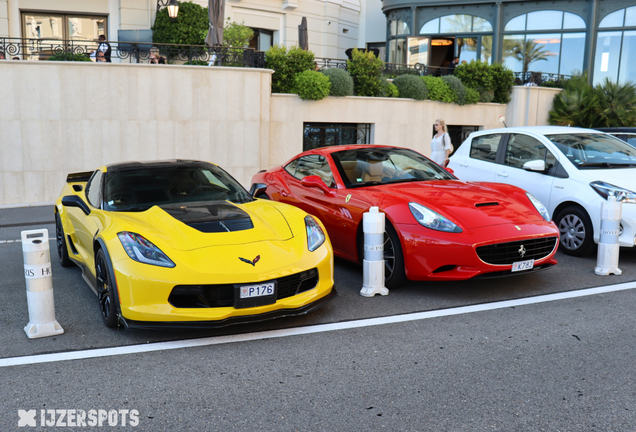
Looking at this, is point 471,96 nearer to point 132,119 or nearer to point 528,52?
point 528,52

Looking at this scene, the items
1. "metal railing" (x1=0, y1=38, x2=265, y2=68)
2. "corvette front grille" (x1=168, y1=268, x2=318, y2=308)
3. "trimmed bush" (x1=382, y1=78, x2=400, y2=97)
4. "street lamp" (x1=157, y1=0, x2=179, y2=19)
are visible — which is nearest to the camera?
"corvette front grille" (x1=168, y1=268, x2=318, y2=308)

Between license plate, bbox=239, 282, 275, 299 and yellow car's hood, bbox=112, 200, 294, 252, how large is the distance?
0.44m

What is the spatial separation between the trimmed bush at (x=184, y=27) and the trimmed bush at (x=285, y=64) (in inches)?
106

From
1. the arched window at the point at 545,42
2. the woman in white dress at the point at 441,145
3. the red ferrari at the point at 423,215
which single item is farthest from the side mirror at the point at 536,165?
the arched window at the point at 545,42

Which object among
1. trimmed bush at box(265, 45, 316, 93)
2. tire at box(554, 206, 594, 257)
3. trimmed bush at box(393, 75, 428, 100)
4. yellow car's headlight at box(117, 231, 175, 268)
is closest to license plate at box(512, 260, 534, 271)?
tire at box(554, 206, 594, 257)

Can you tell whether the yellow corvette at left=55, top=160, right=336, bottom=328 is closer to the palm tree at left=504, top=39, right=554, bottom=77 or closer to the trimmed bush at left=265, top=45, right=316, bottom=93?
the trimmed bush at left=265, top=45, right=316, bottom=93

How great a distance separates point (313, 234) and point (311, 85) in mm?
11096

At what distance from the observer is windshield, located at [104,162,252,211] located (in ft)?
18.1

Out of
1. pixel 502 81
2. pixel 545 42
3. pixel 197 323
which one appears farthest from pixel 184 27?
pixel 545 42

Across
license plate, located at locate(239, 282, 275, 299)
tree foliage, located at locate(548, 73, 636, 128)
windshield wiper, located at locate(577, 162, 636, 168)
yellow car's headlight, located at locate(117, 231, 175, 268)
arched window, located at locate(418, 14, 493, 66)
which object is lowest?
license plate, located at locate(239, 282, 275, 299)

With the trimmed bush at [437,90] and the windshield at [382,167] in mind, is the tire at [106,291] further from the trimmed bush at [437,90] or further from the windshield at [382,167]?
the trimmed bush at [437,90]

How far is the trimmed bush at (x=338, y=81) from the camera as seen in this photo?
16.1 metres

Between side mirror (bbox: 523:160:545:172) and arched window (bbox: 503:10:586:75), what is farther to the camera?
arched window (bbox: 503:10:586:75)

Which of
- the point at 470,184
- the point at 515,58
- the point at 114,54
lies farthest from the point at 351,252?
the point at 515,58
